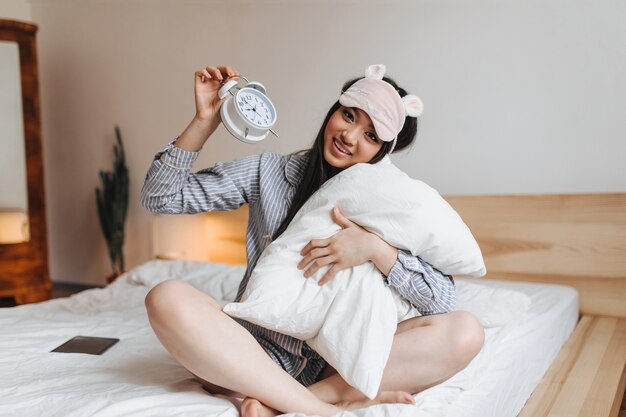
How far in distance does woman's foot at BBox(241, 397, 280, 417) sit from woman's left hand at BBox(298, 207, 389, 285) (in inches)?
10.4

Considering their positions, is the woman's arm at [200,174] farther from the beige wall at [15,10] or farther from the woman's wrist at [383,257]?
the beige wall at [15,10]

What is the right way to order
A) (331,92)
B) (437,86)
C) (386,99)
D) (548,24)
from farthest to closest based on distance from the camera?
(331,92) < (437,86) < (548,24) < (386,99)

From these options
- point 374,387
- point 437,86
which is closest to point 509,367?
point 374,387

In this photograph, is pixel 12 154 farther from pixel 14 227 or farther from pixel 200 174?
pixel 200 174

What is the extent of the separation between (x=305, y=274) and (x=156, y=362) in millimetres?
551

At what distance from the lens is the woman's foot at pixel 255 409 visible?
1.17 metres

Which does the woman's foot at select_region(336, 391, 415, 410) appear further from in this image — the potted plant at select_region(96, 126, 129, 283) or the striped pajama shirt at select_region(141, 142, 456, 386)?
the potted plant at select_region(96, 126, 129, 283)

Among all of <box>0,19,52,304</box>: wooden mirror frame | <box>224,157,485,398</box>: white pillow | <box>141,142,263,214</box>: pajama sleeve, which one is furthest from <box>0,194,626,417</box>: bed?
<box>0,19,52,304</box>: wooden mirror frame

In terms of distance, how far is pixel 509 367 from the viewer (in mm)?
1569

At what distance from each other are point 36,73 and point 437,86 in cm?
231

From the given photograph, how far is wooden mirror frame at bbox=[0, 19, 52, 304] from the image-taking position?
3508 mm

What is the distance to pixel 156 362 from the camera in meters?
1.60

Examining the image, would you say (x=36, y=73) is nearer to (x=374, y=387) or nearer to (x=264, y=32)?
(x=264, y=32)

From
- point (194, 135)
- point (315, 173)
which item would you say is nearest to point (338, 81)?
point (315, 173)
